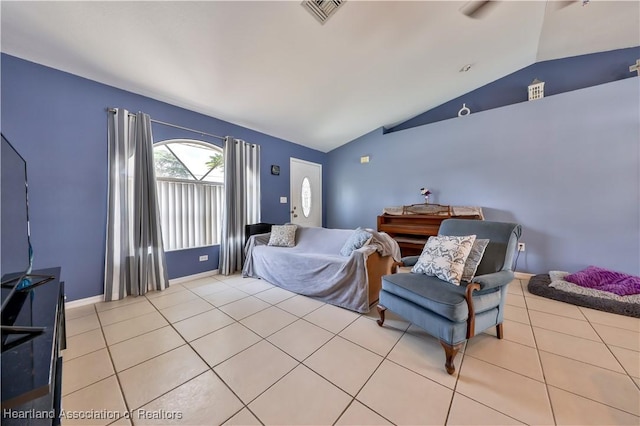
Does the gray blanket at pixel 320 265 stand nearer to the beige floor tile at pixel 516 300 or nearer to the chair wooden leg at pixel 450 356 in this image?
the chair wooden leg at pixel 450 356

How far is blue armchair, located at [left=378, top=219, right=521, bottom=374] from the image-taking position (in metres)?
1.45

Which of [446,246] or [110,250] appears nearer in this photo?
[446,246]

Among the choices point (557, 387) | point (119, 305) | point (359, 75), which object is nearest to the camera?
point (557, 387)

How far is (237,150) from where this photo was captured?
3.57 m

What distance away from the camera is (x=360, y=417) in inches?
44.4

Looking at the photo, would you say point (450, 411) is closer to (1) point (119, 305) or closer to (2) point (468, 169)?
(1) point (119, 305)

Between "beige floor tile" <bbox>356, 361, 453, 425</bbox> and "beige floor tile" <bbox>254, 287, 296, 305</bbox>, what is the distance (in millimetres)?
1410

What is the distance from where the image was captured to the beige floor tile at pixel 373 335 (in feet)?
5.55

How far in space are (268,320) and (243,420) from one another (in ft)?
3.17

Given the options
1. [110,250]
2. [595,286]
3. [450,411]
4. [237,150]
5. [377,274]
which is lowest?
[450,411]

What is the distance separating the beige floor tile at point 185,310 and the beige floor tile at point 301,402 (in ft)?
4.40

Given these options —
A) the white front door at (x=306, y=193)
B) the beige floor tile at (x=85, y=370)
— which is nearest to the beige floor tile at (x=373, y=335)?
the beige floor tile at (x=85, y=370)

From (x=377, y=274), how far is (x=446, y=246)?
825mm

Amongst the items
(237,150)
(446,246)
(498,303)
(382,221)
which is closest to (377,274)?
(446,246)
